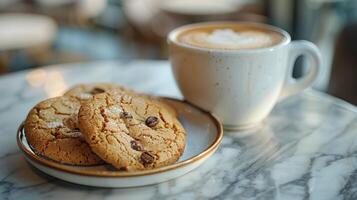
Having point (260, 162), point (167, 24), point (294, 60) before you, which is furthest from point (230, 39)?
point (167, 24)

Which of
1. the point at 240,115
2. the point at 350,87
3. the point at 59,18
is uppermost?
the point at 240,115

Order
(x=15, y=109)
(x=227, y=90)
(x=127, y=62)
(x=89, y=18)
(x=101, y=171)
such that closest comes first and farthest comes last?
(x=101, y=171) → (x=227, y=90) → (x=15, y=109) → (x=127, y=62) → (x=89, y=18)

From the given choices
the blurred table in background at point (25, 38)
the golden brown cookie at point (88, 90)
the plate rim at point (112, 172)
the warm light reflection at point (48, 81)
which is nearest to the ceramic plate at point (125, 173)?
the plate rim at point (112, 172)

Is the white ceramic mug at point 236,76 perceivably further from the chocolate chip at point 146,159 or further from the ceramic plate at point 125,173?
the chocolate chip at point 146,159

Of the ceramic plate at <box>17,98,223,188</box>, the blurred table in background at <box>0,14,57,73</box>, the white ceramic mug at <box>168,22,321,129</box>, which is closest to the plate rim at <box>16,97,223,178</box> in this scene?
the ceramic plate at <box>17,98,223,188</box>

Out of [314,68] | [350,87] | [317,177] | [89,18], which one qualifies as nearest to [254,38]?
[314,68]

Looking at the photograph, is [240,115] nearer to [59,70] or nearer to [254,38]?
[254,38]

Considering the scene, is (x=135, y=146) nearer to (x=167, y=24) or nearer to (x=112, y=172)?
(x=112, y=172)
